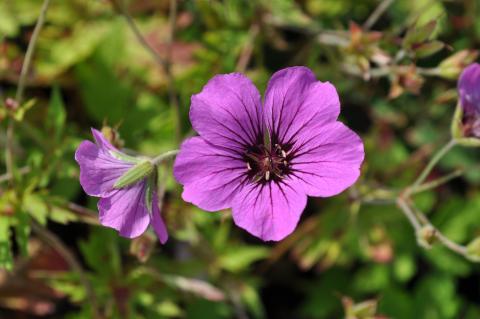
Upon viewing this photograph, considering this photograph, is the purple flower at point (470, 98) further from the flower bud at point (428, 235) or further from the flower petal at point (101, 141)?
the flower petal at point (101, 141)

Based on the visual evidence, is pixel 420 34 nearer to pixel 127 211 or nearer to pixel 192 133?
pixel 192 133

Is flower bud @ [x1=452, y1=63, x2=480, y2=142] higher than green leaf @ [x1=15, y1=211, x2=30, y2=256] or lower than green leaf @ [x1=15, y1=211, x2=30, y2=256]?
higher

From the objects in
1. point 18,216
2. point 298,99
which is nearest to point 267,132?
point 298,99

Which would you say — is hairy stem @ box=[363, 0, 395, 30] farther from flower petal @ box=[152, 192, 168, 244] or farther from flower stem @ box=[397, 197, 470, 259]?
flower petal @ box=[152, 192, 168, 244]

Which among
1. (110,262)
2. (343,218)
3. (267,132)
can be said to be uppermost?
(267,132)

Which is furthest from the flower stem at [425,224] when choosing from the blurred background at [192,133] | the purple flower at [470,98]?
the purple flower at [470,98]

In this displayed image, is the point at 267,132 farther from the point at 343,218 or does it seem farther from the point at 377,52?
the point at 343,218

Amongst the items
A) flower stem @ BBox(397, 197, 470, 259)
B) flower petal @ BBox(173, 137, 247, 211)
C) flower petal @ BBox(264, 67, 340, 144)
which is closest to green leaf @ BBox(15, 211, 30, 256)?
flower petal @ BBox(173, 137, 247, 211)
